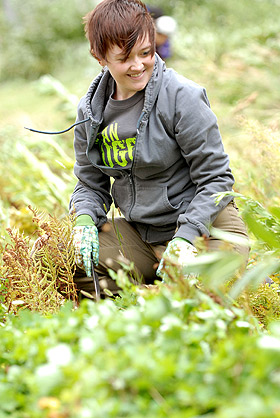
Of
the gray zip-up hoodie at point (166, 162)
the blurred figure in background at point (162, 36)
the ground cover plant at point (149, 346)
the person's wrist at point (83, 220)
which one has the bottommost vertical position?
the person's wrist at point (83, 220)

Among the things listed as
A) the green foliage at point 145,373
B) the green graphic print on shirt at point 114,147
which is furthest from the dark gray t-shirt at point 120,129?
the green foliage at point 145,373

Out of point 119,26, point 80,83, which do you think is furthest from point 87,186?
point 80,83

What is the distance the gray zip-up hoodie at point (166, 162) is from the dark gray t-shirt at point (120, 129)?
41 millimetres

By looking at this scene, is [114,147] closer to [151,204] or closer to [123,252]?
[151,204]

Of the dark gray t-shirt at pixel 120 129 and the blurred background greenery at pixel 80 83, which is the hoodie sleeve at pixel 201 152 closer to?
the dark gray t-shirt at pixel 120 129

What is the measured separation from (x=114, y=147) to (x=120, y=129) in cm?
10

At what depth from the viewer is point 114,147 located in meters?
2.37

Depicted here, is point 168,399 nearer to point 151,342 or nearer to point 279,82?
point 151,342

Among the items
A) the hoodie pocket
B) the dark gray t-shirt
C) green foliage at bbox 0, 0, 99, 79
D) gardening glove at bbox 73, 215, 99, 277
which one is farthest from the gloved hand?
green foliage at bbox 0, 0, 99, 79

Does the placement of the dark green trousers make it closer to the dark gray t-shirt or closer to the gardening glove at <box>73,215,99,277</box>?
the gardening glove at <box>73,215,99,277</box>

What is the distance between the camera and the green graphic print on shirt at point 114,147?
7.61ft

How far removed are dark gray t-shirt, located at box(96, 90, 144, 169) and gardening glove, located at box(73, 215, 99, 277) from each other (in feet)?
0.92

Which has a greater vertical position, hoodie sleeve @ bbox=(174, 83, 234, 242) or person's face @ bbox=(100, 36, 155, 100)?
person's face @ bbox=(100, 36, 155, 100)

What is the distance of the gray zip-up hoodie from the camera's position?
217cm
